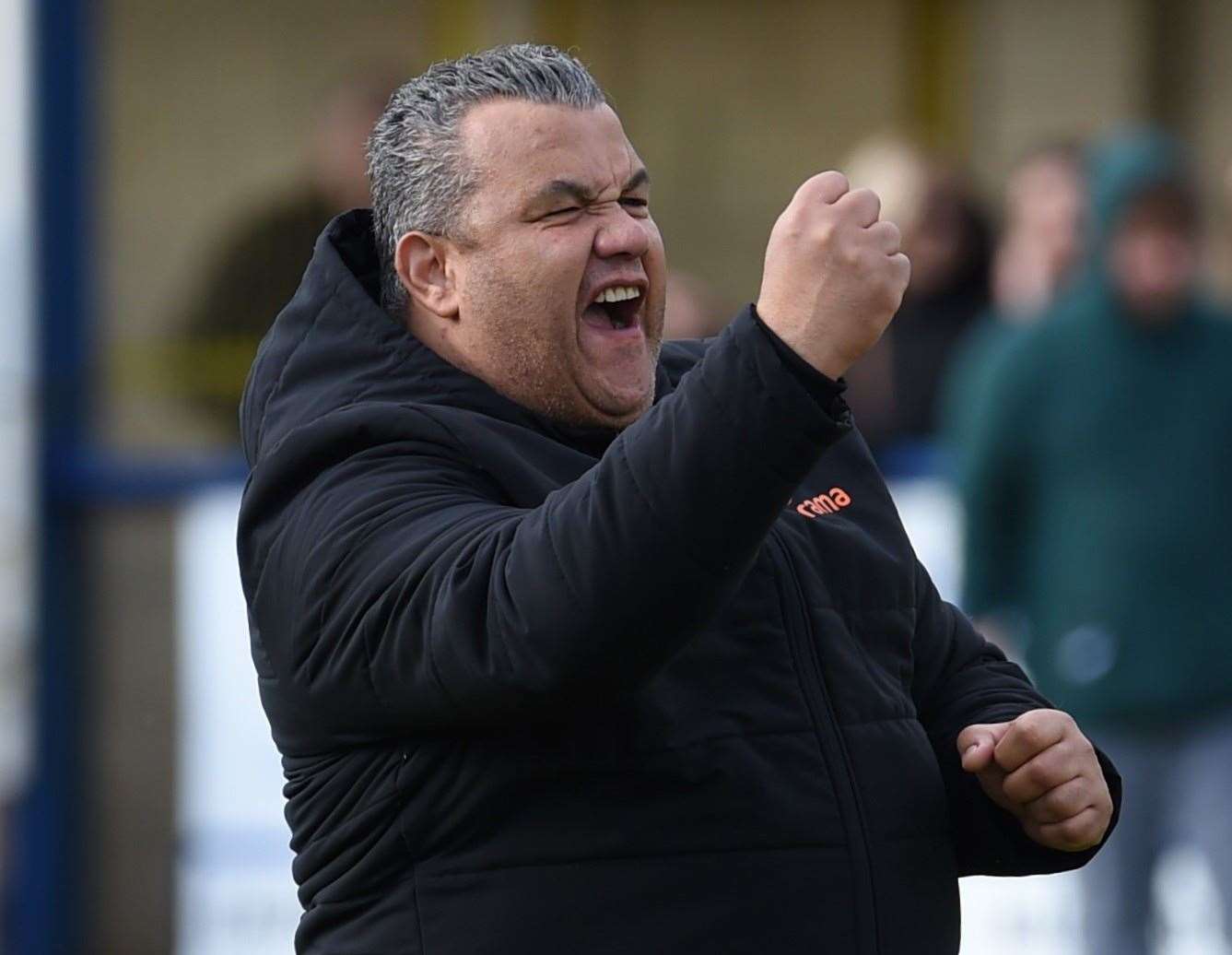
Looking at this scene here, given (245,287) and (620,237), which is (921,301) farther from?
(620,237)

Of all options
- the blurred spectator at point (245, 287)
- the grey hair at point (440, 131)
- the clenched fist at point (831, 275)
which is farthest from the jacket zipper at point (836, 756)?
the blurred spectator at point (245, 287)

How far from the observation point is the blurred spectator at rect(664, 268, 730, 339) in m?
6.51

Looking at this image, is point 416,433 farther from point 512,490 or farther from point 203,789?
point 203,789

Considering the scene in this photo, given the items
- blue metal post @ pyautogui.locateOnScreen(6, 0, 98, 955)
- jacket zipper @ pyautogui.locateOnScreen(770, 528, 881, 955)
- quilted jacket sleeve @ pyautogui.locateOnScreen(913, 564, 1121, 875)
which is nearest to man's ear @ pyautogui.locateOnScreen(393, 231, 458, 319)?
jacket zipper @ pyautogui.locateOnScreen(770, 528, 881, 955)

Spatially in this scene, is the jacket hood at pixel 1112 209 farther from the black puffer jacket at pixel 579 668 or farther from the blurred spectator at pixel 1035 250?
the black puffer jacket at pixel 579 668

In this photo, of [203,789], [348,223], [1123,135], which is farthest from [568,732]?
[1123,135]

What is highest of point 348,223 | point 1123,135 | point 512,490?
point 1123,135

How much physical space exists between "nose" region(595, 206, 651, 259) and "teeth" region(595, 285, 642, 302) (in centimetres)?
4

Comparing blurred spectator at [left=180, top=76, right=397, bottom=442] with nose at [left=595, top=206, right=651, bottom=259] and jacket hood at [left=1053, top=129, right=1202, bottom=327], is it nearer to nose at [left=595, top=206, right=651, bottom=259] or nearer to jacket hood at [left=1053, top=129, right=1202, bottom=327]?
jacket hood at [left=1053, top=129, right=1202, bottom=327]

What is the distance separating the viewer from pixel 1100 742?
18.6 ft

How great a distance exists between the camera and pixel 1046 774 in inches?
104

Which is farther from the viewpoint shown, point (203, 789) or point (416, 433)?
point (203, 789)

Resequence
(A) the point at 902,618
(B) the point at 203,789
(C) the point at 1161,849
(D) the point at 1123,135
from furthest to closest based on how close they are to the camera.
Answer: (D) the point at 1123,135, (B) the point at 203,789, (C) the point at 1161,849, (A) the point at 902,618

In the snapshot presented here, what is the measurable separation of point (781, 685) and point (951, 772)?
36 cm
